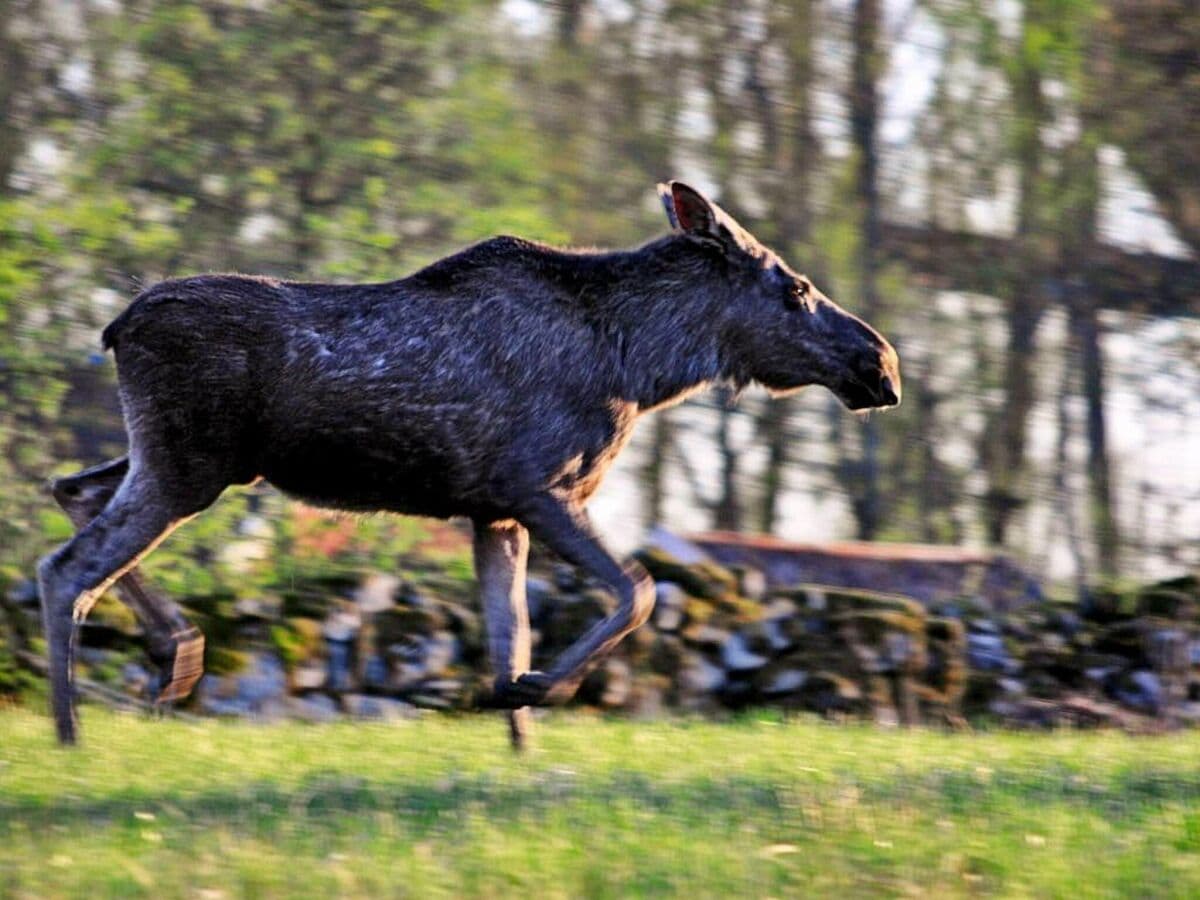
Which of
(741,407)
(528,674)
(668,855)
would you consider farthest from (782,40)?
(668,855)

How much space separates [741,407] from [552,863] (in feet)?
36.4

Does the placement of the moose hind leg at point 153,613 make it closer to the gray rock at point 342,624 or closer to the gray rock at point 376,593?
the gray rock at point 342,624

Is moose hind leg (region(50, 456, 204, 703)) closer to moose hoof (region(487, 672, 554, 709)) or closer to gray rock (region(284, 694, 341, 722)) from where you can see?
moose hoof (region(487, 672, 554, 709))

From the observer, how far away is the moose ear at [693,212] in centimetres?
810

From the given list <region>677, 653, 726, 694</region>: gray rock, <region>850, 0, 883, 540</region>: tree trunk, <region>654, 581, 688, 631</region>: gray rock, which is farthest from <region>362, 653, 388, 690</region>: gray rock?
<region>850, 0, 883, 540</region>: tree trunk

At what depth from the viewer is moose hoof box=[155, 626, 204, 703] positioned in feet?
25.9

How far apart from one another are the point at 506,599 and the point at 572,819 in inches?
72.5

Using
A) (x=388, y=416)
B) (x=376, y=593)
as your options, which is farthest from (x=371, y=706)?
(x=388, y=416)

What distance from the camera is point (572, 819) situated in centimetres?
620

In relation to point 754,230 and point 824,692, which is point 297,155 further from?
point 824,692

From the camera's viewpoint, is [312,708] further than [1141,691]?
No

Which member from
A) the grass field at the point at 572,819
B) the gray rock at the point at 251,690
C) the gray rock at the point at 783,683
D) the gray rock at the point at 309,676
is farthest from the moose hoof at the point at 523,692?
the gray rock at the point at 783,683

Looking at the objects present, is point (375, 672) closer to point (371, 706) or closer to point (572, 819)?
point (371, 706)

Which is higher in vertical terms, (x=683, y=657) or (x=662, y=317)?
(x=662, y=317)
